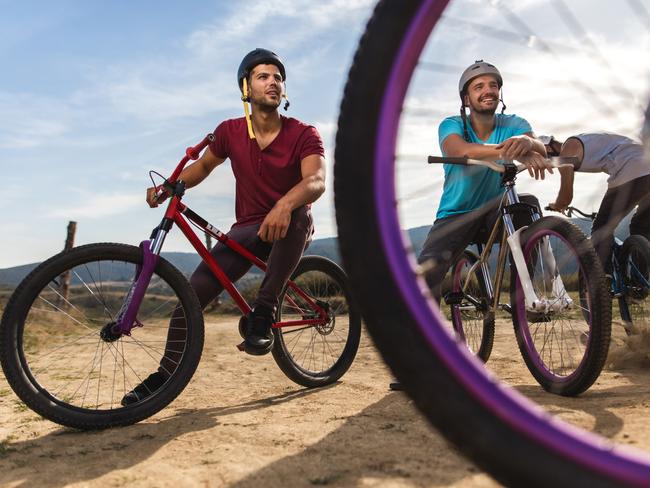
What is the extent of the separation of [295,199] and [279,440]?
1.20 meters

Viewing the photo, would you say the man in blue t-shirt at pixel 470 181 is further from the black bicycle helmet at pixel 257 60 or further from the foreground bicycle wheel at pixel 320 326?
the black bicycle helmet at pixel 257 60

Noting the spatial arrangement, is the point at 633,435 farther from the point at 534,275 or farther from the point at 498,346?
the point at 498,346

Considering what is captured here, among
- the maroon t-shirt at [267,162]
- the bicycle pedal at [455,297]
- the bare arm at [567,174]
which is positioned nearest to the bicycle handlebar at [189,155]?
the maroon t-shirt at [267,162]

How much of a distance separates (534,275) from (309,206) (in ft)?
4.03

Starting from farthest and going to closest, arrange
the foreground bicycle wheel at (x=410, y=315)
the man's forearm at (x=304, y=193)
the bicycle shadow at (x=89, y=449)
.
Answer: the man's forearm at (x=304, y=193) < the bicycle shadow at (x=89, y=449) < the foreground bicycle wheel at (x=410, y=315)

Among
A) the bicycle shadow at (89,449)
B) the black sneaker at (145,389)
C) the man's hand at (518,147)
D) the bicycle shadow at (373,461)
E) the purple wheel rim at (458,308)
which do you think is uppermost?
the man's hand at (518,147)

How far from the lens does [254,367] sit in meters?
4.20

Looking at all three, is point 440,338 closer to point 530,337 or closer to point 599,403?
point 599,403

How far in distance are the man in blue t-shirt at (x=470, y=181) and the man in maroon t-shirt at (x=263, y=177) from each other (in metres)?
0.79

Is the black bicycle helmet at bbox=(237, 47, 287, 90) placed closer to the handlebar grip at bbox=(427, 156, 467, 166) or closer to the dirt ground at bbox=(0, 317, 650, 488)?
the handlebar grip at bbox=(427, 156, 467, 166)

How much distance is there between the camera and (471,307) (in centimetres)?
365

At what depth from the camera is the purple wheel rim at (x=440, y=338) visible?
98cm

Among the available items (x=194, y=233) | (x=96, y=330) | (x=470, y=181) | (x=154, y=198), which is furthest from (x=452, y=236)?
(x=96, y=330)

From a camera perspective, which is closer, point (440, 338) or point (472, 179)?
point (440, 338)
